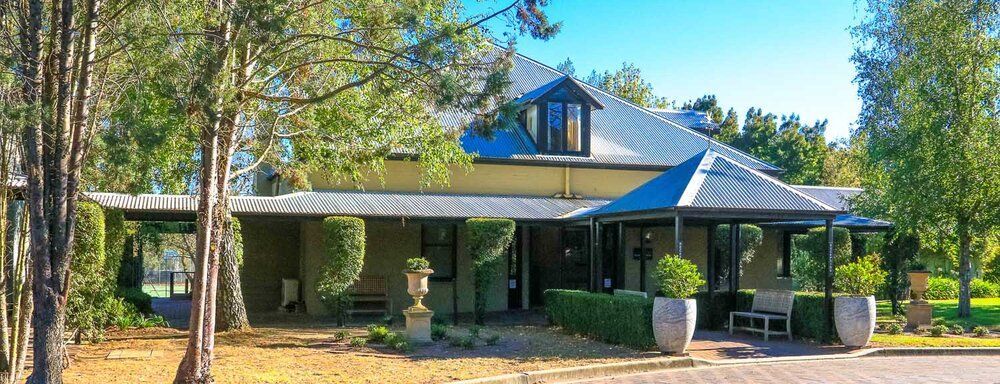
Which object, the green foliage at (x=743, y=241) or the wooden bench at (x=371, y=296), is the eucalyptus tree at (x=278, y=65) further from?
the green foliage at (x=743, y=241)

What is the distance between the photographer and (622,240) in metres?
18.4

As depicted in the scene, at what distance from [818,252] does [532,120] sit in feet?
28.6

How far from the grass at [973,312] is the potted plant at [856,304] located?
20.0 ft

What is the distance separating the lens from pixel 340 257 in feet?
59.6

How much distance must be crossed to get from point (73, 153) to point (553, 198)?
52.6 ft

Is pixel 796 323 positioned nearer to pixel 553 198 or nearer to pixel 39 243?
pixel 553 198

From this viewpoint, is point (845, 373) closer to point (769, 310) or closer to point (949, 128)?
point (769, 310)

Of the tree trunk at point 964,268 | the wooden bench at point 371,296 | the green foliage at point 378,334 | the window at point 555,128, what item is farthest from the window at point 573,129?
the green foliage at point 378,334

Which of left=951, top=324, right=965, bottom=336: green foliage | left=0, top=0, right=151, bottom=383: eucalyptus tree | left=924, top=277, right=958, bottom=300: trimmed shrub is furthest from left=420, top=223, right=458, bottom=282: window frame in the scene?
left=924, top=277, right=958, bottom=300: trimmed shrub

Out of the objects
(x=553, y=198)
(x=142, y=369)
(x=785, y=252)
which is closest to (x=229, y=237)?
(x=142, y=369)

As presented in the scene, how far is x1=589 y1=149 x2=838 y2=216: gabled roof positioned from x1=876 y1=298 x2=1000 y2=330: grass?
22.4 ft

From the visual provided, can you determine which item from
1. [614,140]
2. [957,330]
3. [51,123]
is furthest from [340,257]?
[957,330]

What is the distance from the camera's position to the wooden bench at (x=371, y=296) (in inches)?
829

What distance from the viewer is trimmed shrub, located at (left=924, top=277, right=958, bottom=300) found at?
31222mm
